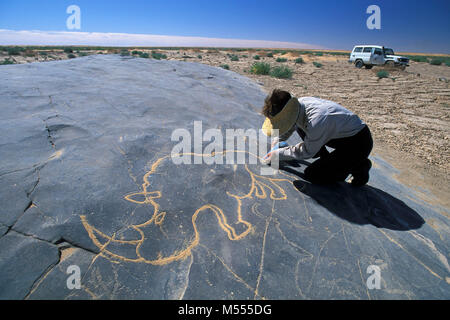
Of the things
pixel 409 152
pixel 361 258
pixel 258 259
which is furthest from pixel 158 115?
pixel 409 152

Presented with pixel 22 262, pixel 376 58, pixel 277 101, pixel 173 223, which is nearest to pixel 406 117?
pixel 277 101

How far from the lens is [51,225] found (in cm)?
134

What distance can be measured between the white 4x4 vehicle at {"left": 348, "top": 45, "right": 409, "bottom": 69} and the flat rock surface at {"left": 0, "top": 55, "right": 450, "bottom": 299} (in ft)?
51.2

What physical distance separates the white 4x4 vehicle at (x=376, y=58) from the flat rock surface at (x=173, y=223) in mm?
15611

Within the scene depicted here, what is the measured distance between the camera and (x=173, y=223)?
1535mm

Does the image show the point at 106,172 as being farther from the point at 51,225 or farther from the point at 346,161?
the point at 346,161

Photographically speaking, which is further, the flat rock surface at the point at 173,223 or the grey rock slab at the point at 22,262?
the flat rock surface at the point at 173,223

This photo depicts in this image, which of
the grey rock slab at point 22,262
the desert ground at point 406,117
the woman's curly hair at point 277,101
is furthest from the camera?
the desert ground at point 406,117

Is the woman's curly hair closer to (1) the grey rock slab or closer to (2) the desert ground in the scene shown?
(1) the grey rock slab

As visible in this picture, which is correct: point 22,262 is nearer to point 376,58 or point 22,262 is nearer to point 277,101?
point 277,101

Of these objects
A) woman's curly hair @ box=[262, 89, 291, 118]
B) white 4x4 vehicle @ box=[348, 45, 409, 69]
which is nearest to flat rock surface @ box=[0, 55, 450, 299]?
woman's curly hair @ box=[262, 89, 291, 118]

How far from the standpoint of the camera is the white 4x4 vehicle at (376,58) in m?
14.4

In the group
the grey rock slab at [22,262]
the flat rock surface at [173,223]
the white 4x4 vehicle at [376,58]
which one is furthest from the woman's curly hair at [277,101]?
the white 4x4 vehicle at [376,58]

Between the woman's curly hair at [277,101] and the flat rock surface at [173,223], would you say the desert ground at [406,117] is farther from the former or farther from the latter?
the woman's curly hair at [277,101]
